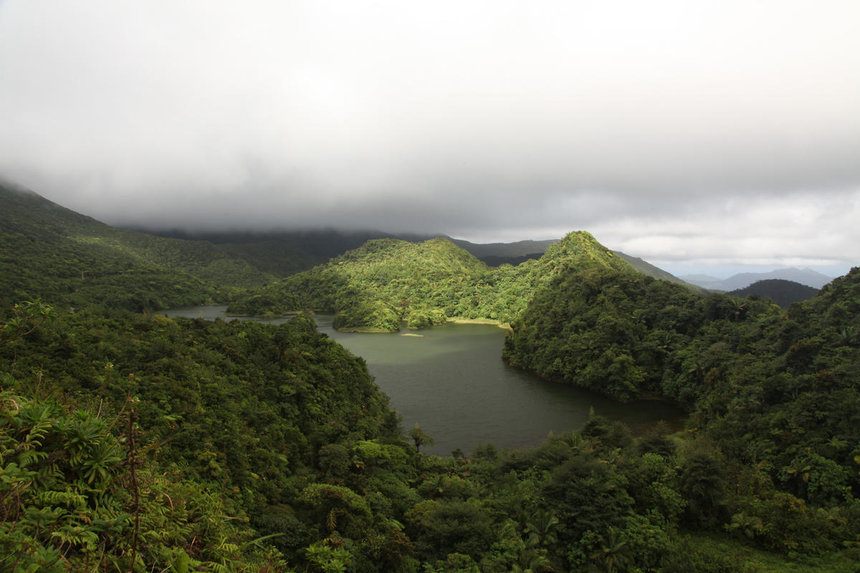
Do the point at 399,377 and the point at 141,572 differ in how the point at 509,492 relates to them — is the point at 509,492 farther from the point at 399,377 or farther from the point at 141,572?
the point at 399,377

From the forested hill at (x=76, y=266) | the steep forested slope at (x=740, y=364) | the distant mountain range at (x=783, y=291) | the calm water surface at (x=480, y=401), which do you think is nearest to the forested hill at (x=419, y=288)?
the forested hill at (x=76, y=266)

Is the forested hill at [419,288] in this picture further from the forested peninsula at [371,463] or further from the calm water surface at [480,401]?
the forested peninsula at [371,463]

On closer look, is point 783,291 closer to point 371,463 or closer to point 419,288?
point 419,288

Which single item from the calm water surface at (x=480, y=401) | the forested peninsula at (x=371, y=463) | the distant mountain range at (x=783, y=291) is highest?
the distant mountain range at (x=783, y=291)

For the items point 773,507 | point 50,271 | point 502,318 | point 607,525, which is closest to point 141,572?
point 607,525

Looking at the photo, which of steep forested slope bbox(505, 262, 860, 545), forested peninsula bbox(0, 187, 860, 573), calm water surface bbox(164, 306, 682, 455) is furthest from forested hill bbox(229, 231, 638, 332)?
forested peninsula bbox(0, 187, 860, 573)

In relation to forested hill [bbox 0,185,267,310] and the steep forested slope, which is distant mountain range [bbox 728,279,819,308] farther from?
forested hill [bbox 0,185,267,310]
